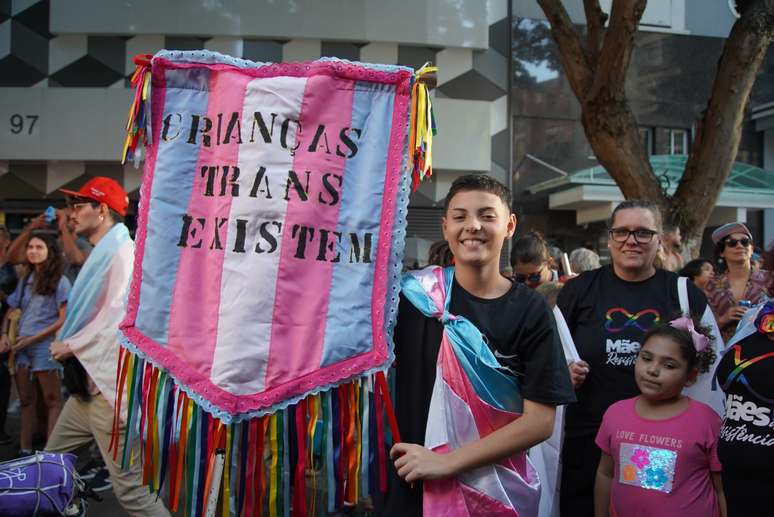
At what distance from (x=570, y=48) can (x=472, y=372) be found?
20.2ft

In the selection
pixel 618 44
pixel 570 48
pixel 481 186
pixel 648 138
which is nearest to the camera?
pixel 481 186

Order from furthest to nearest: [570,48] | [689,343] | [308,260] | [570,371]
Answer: [570,48]
[570,371]
[689,343]
[308,260]

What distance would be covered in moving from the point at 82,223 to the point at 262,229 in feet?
6.47

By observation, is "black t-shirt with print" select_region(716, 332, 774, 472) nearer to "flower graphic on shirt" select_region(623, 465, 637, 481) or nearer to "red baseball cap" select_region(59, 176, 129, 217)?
"flower graphic on shirt" select_region(623, 465, 637, 481)

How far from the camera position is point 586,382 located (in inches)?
114

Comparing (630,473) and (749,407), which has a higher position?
(749,407)

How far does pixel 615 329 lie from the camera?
284 cm

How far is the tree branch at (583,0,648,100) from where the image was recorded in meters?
6.70

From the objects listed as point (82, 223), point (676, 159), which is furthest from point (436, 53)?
point (82, 223)

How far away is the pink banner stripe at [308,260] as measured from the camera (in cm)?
207

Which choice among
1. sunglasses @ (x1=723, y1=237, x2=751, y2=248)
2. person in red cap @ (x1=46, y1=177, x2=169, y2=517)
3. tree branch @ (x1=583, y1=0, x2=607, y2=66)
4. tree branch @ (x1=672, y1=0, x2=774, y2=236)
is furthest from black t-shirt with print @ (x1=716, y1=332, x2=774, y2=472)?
tree branch @ (x1=583, y1=0, x2=607, y2=66)

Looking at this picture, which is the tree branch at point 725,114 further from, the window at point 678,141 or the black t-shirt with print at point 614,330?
the window at point 678,141

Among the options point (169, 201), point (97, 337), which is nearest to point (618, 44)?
point (97, 337)

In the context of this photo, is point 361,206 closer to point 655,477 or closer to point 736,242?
point 655,477
